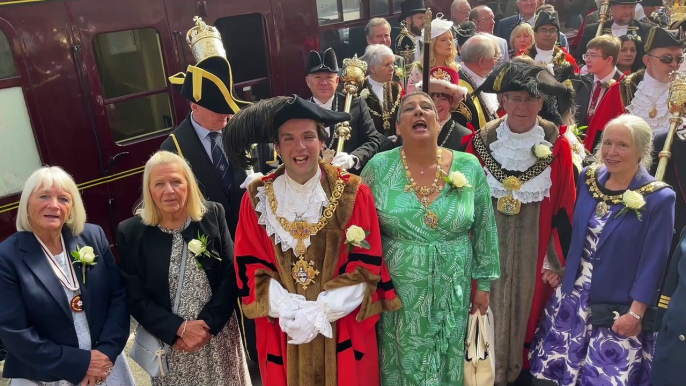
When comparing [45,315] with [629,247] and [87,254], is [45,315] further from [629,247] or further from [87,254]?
[629,247]

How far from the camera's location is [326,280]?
2635 millimetres

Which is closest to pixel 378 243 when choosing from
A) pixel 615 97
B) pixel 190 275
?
pixel 190 275

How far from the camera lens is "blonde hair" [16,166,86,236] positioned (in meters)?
2.61

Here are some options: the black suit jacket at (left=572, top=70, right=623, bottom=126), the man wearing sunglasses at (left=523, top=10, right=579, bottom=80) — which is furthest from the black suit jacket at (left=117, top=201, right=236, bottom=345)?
the man wearing sunglasses at (left=523, top=10, right=579, bottom=80)

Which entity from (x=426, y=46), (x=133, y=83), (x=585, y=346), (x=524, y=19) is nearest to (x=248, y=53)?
(x=133, y=83)

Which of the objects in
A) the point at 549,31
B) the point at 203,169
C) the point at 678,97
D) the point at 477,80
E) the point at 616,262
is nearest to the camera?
the point at 616,262

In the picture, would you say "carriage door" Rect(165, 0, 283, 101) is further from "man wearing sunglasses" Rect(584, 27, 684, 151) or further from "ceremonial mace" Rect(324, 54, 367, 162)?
"man wearing sunglasses" Rect(584, 27, 684, 151)

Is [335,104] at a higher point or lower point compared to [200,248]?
higher

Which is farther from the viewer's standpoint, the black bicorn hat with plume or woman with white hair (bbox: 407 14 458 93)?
woman with white hair (bbox: 407 14 458 93)

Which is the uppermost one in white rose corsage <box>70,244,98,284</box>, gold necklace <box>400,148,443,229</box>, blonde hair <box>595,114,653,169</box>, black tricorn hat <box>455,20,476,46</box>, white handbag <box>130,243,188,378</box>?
black tricorn hat <box>455,20,476,46</box>

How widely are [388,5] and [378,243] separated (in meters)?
5.71

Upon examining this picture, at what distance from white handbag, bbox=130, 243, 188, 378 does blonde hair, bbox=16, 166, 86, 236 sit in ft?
1.76

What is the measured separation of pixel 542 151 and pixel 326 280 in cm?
156

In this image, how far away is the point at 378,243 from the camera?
2.66 metres
